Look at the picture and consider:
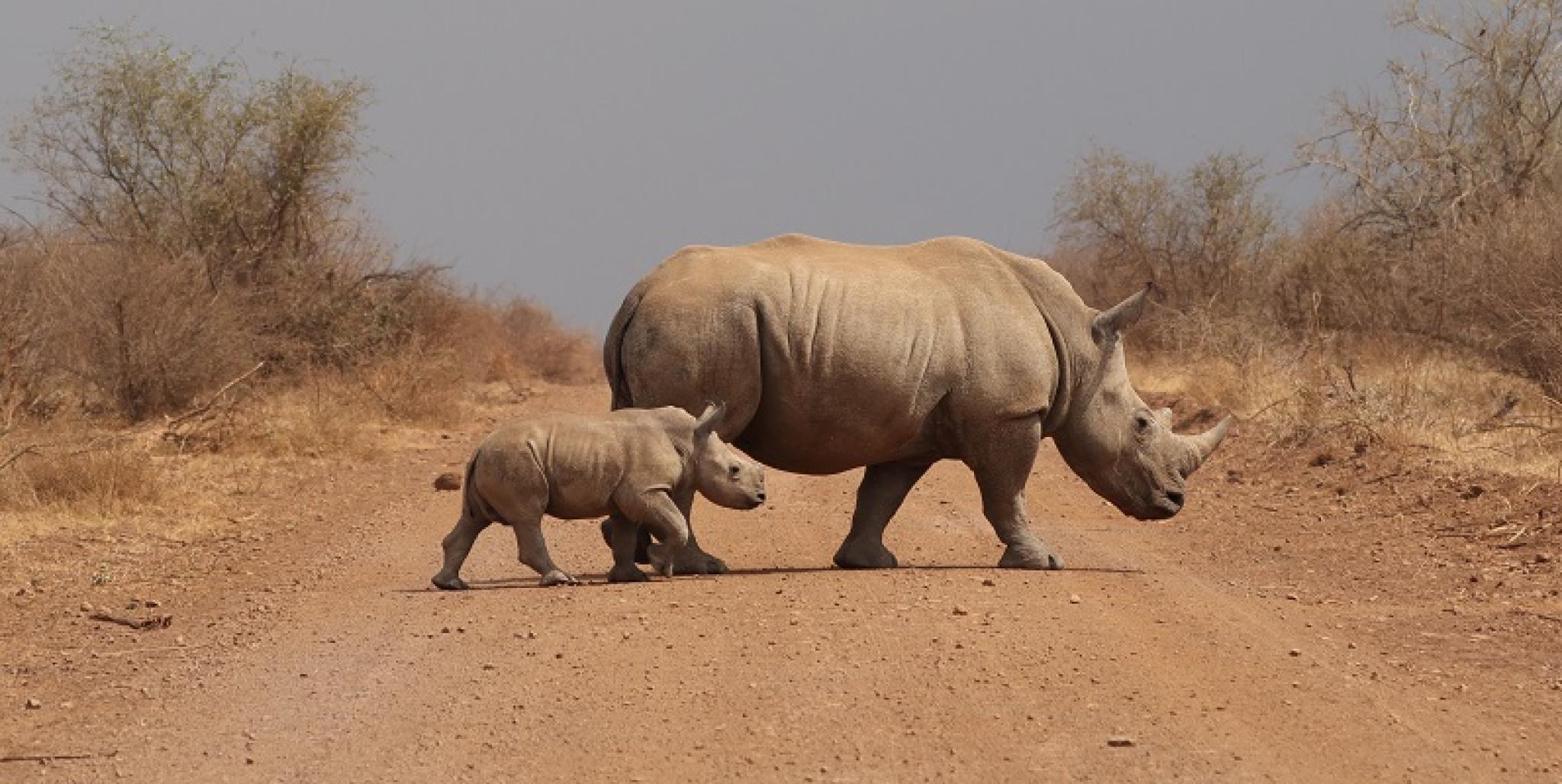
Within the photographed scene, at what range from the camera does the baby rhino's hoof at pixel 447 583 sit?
416 inches

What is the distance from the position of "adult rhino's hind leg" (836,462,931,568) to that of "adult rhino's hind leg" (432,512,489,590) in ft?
6.70

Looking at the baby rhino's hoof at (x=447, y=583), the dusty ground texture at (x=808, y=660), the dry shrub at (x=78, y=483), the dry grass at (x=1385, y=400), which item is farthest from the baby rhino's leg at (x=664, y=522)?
the dry grass at (x=1385, y=400)

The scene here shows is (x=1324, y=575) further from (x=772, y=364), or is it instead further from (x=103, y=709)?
(x=103, y=709)

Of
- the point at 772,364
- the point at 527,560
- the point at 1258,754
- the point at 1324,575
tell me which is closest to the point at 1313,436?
the point at 1324,575

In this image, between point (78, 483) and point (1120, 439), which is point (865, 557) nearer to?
point (1120, 439)

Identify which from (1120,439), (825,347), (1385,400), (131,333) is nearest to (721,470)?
(825,347)

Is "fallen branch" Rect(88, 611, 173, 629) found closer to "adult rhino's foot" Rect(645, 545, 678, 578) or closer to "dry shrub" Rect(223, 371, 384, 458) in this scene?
"adult rhino's foot" Rect(645, 545, 678, 578)

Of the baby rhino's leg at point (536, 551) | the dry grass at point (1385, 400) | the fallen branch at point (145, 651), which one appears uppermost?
the baby rhino's leg at point (536, 551)

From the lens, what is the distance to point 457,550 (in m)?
10.5

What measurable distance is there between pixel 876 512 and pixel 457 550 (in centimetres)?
232

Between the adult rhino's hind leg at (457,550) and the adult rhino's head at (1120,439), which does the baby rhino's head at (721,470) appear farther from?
the adult rhino's head at (1120,439)

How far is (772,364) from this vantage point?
11.1 metres

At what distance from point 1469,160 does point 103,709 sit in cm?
2042

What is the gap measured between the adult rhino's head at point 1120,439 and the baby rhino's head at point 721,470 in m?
2.08
